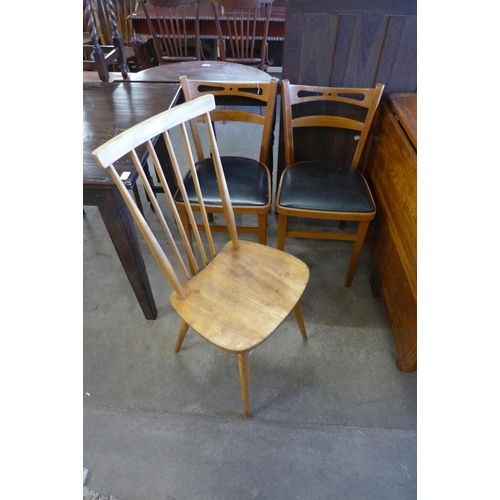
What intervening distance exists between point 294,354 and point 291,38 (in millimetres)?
1360

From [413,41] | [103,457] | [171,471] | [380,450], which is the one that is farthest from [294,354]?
[413,41]

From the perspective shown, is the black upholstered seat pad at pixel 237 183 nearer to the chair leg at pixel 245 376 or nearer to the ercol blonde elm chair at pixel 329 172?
the ercol blonde elm chair at pixel 329 172

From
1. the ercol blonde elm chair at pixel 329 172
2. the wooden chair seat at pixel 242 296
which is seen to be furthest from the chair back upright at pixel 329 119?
the wooden chair seat at pixel 242 296

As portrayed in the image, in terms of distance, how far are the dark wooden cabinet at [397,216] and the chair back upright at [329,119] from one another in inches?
3.4

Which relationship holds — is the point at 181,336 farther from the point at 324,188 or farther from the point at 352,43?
the point at 352,43

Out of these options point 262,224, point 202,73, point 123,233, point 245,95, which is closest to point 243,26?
point 202,73

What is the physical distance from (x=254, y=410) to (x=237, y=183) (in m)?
0.97

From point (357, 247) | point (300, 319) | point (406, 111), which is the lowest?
point (300, 319)

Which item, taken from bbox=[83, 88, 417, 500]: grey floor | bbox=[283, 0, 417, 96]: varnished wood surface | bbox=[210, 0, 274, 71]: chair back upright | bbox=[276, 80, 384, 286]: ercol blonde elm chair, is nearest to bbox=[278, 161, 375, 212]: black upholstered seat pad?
bbox=[276, 80, 384, 286]: ercol blonde elm chair

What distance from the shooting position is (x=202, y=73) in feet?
6.12

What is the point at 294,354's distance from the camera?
1.41 m

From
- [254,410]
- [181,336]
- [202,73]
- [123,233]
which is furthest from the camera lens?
[202,73]

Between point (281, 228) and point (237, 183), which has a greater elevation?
point (237, 183)

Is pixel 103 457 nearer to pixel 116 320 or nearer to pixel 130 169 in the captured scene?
pixel 116 320
